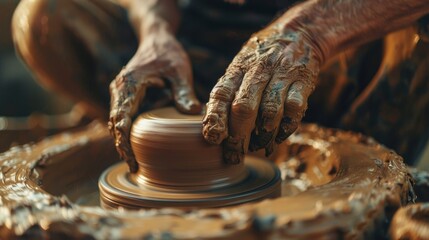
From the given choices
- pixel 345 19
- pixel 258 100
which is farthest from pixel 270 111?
pixel 345 19

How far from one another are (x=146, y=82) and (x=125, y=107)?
147 mm

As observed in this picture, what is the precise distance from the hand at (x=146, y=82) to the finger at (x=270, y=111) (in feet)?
0.93

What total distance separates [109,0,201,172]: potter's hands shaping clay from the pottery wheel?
56mm

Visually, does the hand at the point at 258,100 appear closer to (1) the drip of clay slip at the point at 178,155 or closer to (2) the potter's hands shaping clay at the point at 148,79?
(1) the drip of clay slip at the point at 178,155

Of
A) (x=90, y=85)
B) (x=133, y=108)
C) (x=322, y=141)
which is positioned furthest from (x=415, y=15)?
(x=90, y=85)

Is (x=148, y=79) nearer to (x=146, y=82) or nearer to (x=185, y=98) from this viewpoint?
(x=146, y=82)

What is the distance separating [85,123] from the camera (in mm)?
2826

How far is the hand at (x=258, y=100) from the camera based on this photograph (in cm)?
116

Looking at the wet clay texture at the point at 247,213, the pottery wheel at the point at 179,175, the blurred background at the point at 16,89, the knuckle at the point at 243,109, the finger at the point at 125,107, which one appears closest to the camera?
the wet clay texture at the point at 247,213

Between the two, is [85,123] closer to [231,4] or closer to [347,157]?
[231,4]

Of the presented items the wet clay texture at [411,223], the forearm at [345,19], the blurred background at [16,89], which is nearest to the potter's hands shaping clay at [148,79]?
the forearm at [345,19]

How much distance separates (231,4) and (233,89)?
1071 millimetres

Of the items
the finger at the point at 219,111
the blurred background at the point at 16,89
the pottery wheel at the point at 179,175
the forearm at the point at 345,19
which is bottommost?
the blurred background at the point at 16,89

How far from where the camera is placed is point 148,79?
5.13ft
